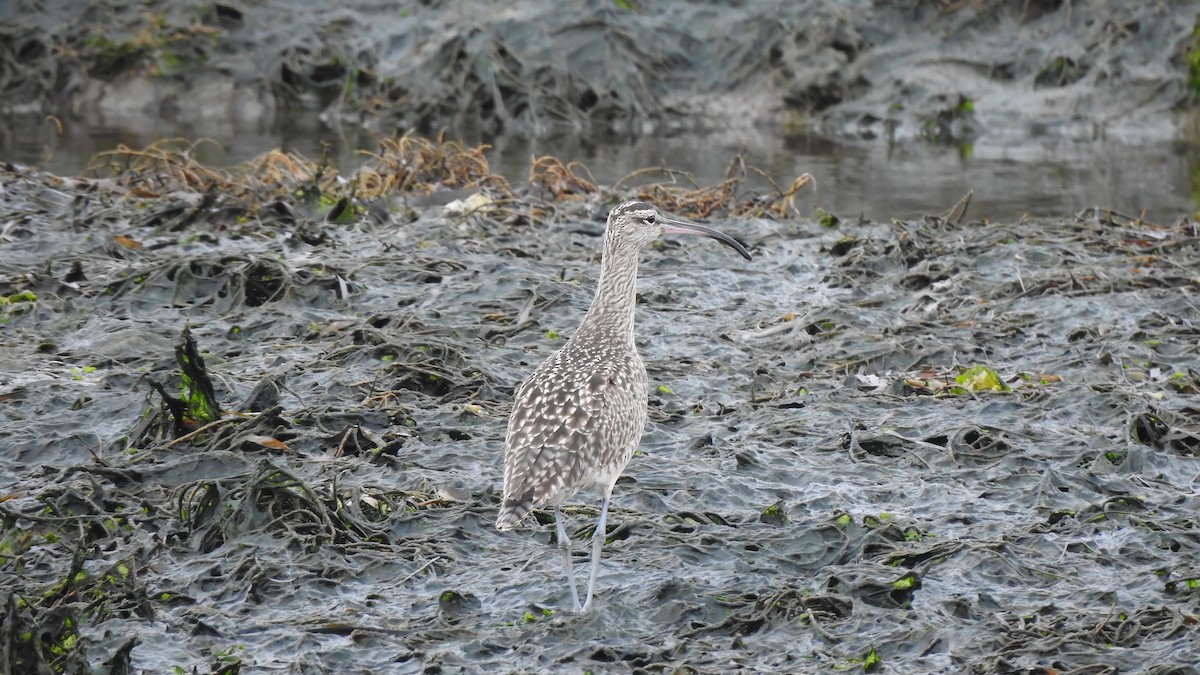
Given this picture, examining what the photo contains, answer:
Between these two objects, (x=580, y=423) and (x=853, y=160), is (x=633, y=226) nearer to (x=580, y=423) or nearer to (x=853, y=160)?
(x=580, y=423)

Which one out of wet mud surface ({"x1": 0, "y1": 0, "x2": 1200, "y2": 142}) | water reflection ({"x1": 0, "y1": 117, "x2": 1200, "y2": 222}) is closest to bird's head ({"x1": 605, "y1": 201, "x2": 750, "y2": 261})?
water reflection ({"x1": 0, "y1": 117, "x2": 1200, "y2": 222})

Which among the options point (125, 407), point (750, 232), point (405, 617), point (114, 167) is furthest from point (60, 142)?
point (405, 617)

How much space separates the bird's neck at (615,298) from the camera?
622cm

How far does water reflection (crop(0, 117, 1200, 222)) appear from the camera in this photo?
45.3ft

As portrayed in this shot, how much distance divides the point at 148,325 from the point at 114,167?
483 centimetres

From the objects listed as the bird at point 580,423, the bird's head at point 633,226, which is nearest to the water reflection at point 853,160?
the bird's head at point 633,226

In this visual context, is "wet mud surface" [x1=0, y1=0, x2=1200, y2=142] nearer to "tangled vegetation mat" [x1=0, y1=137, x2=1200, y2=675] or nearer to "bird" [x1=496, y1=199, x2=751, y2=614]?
"tangled vegetation mat" [x1=0, y1=137, x2=1200, y2=675]

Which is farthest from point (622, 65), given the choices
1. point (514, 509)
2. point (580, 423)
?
point (514, 509)

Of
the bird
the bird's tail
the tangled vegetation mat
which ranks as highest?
the bird

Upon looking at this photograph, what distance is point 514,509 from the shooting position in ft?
17.0

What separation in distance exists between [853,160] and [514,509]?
11684 mm

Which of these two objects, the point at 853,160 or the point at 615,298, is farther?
the point at 853,160

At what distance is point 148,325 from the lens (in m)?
8.44

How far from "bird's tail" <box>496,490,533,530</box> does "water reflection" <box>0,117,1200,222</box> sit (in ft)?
27.5
